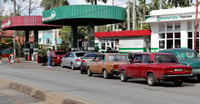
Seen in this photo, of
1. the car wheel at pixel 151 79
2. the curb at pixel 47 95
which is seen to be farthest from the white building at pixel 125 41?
the curb at pixel 47 95

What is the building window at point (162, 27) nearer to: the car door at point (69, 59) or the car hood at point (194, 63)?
the car door at point (69, 59)

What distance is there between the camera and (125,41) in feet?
143

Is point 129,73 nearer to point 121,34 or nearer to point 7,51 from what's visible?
point 121,34

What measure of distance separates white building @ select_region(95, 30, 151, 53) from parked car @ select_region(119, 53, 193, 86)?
22.3m

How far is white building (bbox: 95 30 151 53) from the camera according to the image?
40469 millimetres

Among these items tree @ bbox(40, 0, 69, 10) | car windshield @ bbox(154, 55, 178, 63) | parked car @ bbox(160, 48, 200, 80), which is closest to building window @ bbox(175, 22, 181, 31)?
parked car @ bbox(160, 48, 200, 80)

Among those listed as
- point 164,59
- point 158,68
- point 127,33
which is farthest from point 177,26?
point 158,68

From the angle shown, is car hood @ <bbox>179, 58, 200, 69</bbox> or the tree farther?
the tree

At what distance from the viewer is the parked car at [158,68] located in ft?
48.4

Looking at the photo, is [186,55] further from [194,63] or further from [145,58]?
[145,58]

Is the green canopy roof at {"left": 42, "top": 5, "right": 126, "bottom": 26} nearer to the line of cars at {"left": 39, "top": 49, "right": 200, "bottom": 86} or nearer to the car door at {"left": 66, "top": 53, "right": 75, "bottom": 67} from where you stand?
the car door at {"left": 66, "top": 53, "right": 75, "bottom": 67}

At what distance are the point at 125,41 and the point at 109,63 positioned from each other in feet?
79.2

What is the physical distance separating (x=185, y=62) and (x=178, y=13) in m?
16.9

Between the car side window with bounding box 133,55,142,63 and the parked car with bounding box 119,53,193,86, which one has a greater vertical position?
the car side window with bounding box 133,55,142,63
